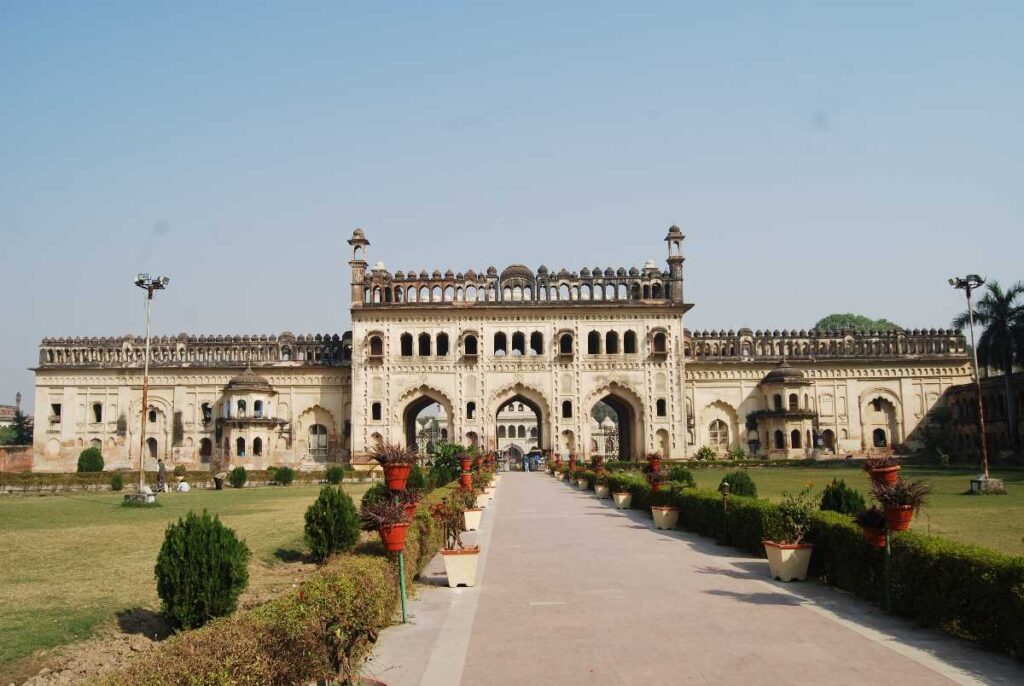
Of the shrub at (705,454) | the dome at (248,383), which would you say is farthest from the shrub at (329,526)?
the dome at (248,383)

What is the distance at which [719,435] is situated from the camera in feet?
140

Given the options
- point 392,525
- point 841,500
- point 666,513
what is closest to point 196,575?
point 392,525

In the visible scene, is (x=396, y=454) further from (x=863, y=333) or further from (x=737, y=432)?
(x=863, y=333)

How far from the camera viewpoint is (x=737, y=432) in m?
42.5

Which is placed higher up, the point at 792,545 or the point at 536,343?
the point at 536,343

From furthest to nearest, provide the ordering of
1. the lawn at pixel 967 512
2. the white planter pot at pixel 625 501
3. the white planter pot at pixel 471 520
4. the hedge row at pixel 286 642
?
the white planter pot at pixel 625 501 < the white planter pot at pixel 471 520 < the lawn at pixel 967 512 < the hedge row at pixel 286 642

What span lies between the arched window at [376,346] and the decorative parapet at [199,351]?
279cm

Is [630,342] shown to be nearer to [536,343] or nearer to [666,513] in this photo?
[536,343]

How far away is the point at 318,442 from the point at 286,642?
127ft

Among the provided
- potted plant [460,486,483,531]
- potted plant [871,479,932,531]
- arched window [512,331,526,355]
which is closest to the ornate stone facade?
arched window [512,331,526,355]

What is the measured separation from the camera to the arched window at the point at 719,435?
140 feet

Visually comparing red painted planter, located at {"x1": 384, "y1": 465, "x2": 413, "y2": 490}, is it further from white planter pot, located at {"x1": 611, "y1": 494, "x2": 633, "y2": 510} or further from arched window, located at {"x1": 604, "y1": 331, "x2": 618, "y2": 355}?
arched window, located at {"x1": 604, "y1": 331, "x2": 618, "y2": 355}

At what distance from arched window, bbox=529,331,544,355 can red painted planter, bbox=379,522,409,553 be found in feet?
106

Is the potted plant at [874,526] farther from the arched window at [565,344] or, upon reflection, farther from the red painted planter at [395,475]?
the arched window at [565,344]
